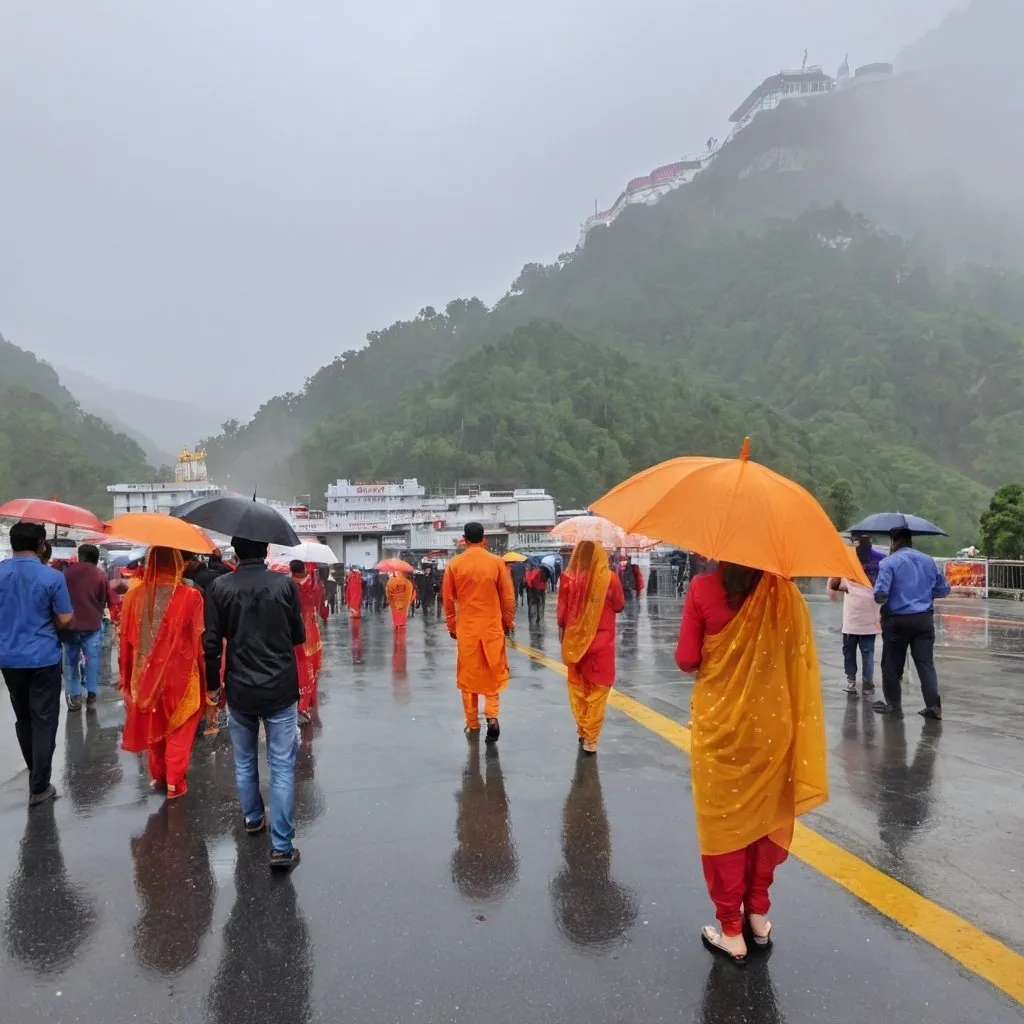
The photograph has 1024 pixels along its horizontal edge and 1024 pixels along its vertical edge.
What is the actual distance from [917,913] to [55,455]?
369ft

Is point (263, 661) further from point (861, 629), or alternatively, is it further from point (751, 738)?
point (861, 629)

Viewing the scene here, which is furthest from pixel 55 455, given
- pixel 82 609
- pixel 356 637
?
pixel 82 609

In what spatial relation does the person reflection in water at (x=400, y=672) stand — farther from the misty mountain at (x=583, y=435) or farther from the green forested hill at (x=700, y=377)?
the green forested hill at (x=700, y=377)

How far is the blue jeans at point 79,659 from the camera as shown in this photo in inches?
288

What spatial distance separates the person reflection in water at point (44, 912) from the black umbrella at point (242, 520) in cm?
173

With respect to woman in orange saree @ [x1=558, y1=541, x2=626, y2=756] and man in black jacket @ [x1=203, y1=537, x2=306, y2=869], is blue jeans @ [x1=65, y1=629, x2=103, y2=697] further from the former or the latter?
woman in orange saree @ [x1=558, y1=541, x2=626, y2=756]

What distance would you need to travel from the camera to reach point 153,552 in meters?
4.72

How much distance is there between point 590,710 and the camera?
17.9 feet

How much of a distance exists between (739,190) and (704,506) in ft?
629

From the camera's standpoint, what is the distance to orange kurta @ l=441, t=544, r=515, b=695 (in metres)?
5.87

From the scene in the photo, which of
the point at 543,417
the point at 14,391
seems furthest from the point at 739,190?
the point at 14,391

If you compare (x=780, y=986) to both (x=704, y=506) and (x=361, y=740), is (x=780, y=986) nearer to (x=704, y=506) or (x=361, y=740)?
(x=704, y=506)

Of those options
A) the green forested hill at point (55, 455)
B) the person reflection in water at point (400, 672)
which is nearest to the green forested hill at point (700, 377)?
the green forested hill at point (55, 455)

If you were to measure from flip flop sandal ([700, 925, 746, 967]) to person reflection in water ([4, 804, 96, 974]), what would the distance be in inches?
95.6
